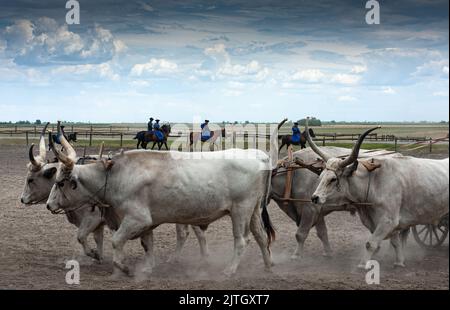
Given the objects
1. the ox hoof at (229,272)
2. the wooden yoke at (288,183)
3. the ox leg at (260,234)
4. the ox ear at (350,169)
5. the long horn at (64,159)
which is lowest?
the ox hoof at (229,272)

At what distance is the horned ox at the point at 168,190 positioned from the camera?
7.64 meters

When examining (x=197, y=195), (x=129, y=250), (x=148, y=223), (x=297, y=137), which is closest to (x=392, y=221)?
(x=197, y=195)

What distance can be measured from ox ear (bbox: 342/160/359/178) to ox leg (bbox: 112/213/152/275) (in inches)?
→ 101

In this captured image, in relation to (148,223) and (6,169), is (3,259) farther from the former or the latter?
(6,169)

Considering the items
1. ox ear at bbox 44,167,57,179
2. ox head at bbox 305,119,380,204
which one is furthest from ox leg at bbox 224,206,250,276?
ox ear at bbox 44,167,57,179

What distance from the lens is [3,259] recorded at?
8656mm

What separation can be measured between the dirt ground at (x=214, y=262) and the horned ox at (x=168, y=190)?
0.50 metres

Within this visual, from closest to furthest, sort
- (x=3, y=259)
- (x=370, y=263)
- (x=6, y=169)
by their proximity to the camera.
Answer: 1. (x=370, y=263)
2. (x=3, y=259)
3. (x=6, y=169)

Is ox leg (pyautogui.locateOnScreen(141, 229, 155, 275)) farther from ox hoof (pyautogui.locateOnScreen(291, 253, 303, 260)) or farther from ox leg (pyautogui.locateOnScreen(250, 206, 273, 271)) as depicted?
ox hoof (pyautogui.locateOnScreen(291, 253, 303, 260))

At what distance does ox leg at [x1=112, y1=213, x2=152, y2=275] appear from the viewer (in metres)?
7.57

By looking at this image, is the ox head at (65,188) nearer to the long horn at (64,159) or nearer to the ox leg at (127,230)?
the long horn at (64,159)

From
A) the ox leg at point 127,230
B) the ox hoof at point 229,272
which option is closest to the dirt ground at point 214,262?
the ox hoof at point 229,272

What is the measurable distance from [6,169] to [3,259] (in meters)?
12.8

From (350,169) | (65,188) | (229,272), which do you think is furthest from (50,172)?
(350,169)
